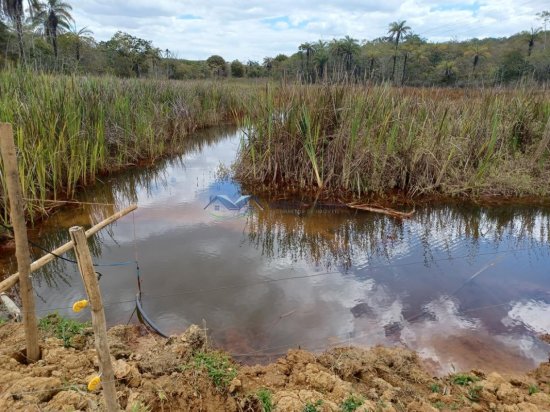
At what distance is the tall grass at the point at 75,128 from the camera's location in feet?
15.7

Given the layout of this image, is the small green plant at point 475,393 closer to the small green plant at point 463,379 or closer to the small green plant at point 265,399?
the small green plant at point 463,379

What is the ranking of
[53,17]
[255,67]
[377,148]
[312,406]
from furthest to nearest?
[53,17] → [255,67] → [377,148] → [312,406]

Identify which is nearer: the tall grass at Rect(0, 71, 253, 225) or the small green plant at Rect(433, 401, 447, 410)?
the small green plant at Rect(433, 401, 447, 410)

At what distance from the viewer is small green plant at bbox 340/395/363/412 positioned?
6.48 ft

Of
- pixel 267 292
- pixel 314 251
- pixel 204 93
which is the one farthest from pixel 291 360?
pixel 204 93

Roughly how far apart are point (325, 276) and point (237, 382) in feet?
6.92

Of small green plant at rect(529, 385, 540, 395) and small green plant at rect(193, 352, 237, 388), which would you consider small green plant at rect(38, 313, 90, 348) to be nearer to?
small green plant at rect(193, 352, 237, 388)

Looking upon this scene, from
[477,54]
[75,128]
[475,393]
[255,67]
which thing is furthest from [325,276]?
[477,54]

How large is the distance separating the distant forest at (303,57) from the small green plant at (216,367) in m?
5.28

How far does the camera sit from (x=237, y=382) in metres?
2.12

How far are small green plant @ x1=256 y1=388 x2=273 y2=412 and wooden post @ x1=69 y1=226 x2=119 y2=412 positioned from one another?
78cm

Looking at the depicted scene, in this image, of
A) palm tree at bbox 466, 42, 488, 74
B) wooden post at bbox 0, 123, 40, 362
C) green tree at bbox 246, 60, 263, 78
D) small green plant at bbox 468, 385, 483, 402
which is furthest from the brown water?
palm tree at bbox 466, 42, 488, 74

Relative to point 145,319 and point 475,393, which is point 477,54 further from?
point 145,319

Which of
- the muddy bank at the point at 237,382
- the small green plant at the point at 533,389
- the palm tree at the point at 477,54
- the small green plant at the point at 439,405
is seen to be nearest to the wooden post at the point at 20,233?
the muddy bank at the point at 237,382
